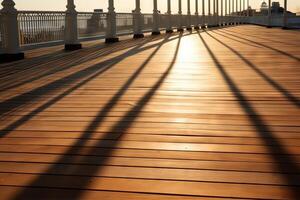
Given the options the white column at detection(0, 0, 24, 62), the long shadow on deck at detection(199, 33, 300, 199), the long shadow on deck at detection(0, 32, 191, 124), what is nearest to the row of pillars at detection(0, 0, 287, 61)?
the white column at detection(0, 0, 24, 62)

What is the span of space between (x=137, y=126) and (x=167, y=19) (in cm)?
2246

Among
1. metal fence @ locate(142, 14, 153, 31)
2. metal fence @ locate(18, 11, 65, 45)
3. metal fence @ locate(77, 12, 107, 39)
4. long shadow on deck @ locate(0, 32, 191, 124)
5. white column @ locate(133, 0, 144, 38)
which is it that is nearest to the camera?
long shadow on deck @ locate(0, 32, 191, 124)

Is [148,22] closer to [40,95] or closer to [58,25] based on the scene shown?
[58,25]

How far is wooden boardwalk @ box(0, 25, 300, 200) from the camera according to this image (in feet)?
7.43

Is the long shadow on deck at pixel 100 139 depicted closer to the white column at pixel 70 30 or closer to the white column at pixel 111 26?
the white column at pixel 70 30

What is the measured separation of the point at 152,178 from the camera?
2375 mm

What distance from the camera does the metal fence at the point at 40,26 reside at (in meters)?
10.3

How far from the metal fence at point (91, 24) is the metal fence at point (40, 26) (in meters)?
1.30

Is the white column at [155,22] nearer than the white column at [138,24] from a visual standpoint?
No

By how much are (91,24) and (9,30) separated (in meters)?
5.64

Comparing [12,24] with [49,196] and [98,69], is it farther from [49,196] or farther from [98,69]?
[49,196]

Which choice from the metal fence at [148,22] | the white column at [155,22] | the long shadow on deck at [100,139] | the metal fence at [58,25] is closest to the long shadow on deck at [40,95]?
the long shadow on deck at [100,139]

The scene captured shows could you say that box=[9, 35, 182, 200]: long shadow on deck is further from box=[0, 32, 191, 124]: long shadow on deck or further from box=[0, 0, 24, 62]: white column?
box=[0, 0, 24, 62]: white column

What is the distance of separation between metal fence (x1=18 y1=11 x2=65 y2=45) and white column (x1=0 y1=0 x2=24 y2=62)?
0.50 meters
